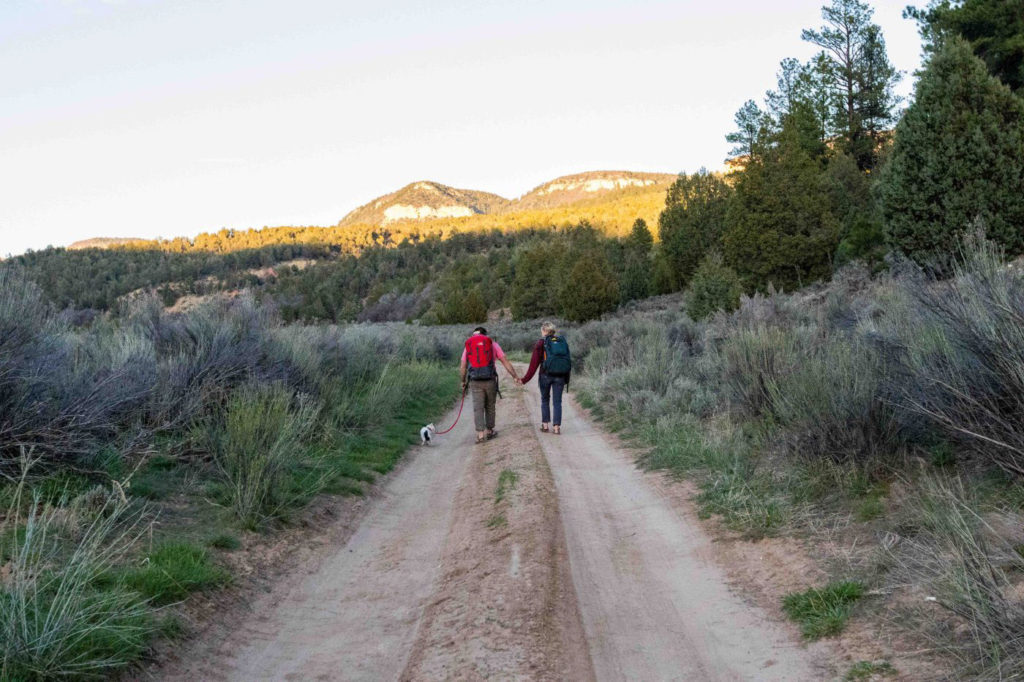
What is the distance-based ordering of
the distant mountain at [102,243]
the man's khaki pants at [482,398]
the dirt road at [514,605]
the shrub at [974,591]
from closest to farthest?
the shrub at [974,591], the dirt road at [514,605], the man's khaki pants at [482,398], the distant mountain at [102,243]

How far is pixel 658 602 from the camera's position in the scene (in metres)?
5.52

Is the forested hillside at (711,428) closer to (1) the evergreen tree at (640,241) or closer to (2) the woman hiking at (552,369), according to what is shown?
(2) the woman hiking at (552,369)

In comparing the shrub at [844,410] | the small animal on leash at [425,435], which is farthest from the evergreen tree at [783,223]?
the shrub at [844,410]

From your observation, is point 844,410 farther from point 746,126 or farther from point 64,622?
point 746,126

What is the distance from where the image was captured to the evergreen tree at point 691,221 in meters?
59.3

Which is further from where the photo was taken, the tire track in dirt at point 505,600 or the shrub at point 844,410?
the shrub at point 844,410

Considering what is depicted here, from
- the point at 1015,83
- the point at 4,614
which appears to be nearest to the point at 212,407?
the point at 4,614

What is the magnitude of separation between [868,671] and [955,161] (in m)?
19.9

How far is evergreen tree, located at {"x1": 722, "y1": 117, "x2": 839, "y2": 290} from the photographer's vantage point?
4166 centimetres

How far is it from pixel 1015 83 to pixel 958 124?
45.5 ft

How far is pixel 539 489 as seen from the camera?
28.7 feet

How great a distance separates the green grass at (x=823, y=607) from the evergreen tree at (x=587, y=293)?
51.3 m

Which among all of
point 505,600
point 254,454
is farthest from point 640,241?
point 505,600

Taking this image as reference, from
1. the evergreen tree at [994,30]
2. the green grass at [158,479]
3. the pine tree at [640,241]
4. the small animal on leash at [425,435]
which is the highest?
the evergreen tree at [994,30]
